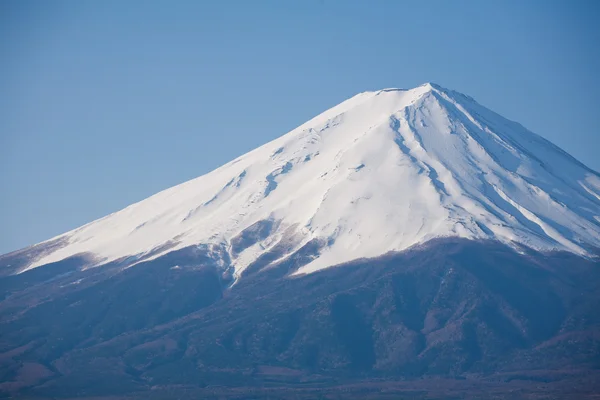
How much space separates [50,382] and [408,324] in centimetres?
5528

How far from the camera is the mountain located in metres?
147

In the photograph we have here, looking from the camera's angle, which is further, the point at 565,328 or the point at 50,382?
the point at 565,328

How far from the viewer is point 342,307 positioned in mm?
166250

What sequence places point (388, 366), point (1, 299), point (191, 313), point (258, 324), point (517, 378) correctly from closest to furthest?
point (517, 378)
point (388, 366)
point (258, 324)
point (191, 313)
point (1, 299)

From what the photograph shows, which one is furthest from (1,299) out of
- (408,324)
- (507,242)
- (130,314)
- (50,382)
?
(507,242)

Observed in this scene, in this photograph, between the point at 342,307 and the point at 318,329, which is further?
the point at 342,307

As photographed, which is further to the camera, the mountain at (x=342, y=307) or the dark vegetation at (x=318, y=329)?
the mountain at (x=342, y=307)

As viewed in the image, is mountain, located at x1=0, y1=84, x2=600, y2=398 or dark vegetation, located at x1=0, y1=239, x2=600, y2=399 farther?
mountain, located at x1=0, y1=84, x2=600, y2=398

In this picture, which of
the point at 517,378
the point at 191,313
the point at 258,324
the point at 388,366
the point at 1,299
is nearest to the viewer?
the point at 517,378

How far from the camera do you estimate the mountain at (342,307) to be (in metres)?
147

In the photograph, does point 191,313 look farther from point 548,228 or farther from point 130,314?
point 548,228

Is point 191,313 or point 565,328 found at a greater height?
point 191,313

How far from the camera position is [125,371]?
152625mm

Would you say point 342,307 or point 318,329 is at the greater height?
point 342,307
